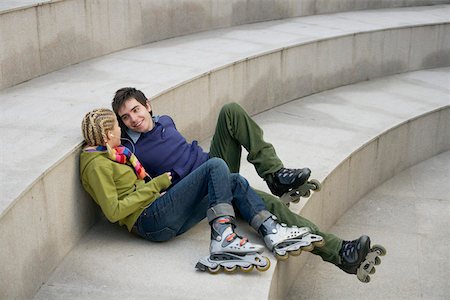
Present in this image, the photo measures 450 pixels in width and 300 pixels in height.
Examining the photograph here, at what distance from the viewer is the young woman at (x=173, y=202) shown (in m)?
3.74

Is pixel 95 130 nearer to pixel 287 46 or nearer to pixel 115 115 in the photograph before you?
pixel 115 115

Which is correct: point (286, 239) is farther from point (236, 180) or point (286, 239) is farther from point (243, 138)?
point (243, 138)

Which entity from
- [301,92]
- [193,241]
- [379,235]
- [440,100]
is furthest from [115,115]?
[440,100]

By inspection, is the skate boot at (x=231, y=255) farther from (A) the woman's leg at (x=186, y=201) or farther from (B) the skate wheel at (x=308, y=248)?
(B) the skate wheel at (x=308, y=248)

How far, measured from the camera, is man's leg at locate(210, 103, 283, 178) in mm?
4414

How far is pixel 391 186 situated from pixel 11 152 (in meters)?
3.34

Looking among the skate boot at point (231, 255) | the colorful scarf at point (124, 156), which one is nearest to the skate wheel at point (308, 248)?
the skate boot at point (231, 255)

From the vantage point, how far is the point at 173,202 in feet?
12.7

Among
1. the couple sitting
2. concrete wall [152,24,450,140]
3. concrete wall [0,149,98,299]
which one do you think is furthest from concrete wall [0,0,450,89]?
concrete wall [0,149,98,299]

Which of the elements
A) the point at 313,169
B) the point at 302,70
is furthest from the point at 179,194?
the point at 302,70

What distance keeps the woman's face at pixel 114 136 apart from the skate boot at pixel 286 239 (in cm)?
89

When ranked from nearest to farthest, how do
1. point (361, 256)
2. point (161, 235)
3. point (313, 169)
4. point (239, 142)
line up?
point (161, 235) → point (361, 256) → point (239, 142) → point (313, 169)

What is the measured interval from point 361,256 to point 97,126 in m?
1.60

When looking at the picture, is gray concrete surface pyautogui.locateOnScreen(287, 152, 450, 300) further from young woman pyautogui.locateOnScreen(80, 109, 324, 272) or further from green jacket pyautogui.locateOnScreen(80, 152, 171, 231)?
green jacket pyautogui.locateOnScreen(80, 152, 171, 231)
